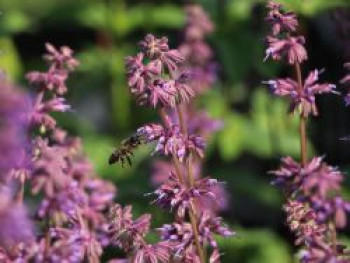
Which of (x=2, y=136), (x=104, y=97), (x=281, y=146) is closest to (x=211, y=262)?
(x=2, y=136)

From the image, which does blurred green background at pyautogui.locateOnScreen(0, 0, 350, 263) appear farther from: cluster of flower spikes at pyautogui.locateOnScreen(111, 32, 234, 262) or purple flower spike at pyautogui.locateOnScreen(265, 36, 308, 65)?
cluster of flower spikes at pyautogui.locateOnScreen(111, 32, 234, 262)

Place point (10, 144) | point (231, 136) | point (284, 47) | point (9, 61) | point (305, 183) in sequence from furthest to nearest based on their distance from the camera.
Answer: point (9, 61) < point (231, 136) < point (284, 47) < point (305, 183) < point (10, 144)

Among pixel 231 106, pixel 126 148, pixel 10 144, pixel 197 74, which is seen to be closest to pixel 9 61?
pixel 231 106

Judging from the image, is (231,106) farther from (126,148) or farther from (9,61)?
(126,148)

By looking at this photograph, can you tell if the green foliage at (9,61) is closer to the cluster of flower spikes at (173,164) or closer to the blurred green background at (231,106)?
the blurred green background at (231,106)

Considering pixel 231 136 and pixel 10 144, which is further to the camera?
pixel 231 136

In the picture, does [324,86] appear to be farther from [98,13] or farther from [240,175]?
[98,13]

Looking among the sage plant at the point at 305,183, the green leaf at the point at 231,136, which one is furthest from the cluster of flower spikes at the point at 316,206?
the green leaf at the point at 231,136

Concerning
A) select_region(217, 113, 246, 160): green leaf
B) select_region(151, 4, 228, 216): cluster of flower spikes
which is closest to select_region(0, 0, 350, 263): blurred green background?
select_region(217, 113, 246, 160): green leaf
